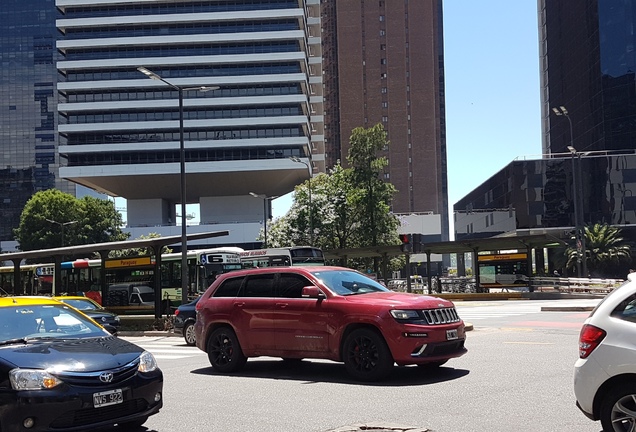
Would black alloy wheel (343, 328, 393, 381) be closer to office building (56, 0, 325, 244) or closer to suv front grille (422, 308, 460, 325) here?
suv front grille (422, 308, 460, 325)

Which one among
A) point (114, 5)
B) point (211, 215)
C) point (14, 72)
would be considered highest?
point (14, 72)

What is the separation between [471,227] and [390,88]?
58.2 metres

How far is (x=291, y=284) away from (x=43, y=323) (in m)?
4.62

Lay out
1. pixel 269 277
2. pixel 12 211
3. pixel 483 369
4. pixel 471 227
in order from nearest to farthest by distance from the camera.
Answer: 1. pixel 483 369
2. pixel 269 277
3. pixel 471 227
4. pixel 12 211

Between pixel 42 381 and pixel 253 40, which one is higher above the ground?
pixel 253 40

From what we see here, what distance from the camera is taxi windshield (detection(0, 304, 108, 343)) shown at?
317 inches

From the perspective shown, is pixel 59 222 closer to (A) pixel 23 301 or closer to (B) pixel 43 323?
(A) pixel 23 301

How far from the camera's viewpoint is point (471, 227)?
8850 cm

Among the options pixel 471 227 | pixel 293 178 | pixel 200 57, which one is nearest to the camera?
pixel 471 227

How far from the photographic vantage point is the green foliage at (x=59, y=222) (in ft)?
294

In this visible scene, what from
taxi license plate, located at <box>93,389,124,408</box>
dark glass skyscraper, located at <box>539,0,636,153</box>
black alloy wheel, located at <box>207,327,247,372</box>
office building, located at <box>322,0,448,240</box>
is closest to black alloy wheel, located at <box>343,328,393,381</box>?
black alloy wheel, located at <box>207,327,247,372</box>

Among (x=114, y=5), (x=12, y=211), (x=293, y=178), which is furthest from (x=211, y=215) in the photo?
(x=12, y=211)

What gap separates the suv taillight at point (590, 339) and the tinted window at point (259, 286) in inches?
261

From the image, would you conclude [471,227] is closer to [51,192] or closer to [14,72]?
[51,192]
